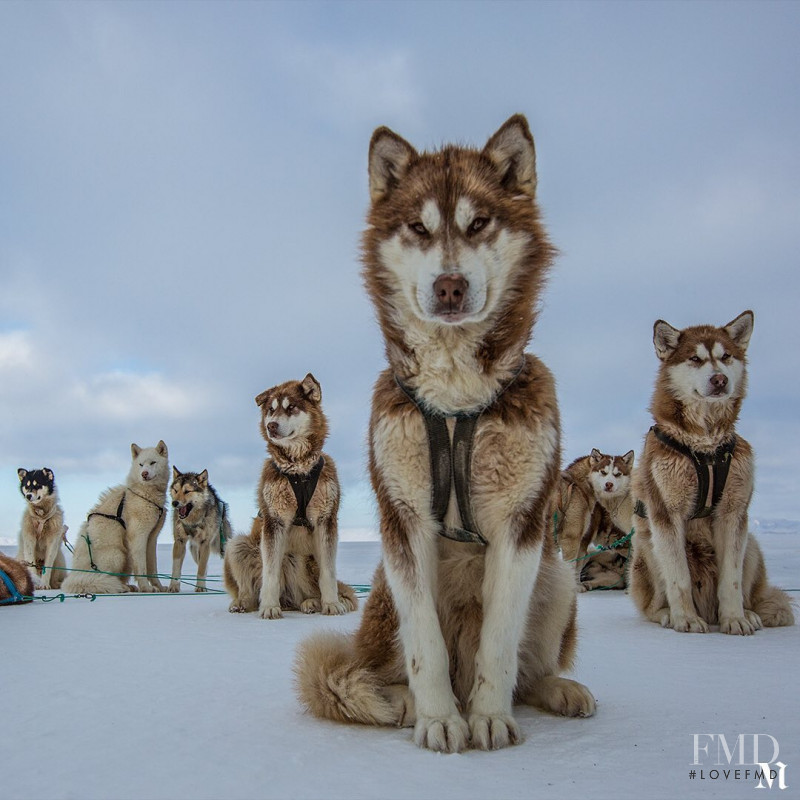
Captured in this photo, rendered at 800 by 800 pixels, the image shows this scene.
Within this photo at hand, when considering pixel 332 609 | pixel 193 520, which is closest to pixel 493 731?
pixel 332 609

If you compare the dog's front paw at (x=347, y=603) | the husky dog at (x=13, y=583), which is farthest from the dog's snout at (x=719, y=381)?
the husky dog at (x=13, y=583)

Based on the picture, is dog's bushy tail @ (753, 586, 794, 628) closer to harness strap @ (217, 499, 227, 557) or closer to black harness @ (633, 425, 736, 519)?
black harness @ (633, 425, 736, 519)

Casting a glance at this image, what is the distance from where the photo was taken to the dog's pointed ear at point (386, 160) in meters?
2.72

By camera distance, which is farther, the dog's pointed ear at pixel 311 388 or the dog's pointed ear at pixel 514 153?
the dog's pointed ear at pixel 311 388

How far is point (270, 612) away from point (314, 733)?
3.94 metres

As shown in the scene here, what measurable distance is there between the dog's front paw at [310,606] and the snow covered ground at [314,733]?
2.31m

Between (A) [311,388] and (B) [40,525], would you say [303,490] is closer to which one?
(A) [311,388]

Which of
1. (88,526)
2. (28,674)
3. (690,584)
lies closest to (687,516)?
(690,584)

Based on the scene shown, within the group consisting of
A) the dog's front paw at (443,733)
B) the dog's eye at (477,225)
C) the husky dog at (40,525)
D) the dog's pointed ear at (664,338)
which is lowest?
the dog's front paw at (443,733)

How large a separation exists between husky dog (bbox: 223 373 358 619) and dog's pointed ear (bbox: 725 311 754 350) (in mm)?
3808

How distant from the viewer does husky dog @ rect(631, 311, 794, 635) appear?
200 inches

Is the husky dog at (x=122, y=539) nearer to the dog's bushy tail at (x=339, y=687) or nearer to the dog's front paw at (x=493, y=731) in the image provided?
the dog's bushy tail at (x=339, y=687)

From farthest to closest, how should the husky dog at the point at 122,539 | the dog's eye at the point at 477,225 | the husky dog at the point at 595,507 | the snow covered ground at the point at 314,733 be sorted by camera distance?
the husky dog at the point at 122,539
the husky dog at the point at 595,507
the dog's eye at the point at 477,225
the snow covered ground at the point at 314,733

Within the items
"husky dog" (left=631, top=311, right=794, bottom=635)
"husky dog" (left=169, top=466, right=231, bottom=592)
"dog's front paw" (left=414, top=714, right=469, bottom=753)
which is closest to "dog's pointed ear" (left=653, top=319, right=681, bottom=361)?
"husky dog" (left=631, top=311, right=794, bottom=635)
